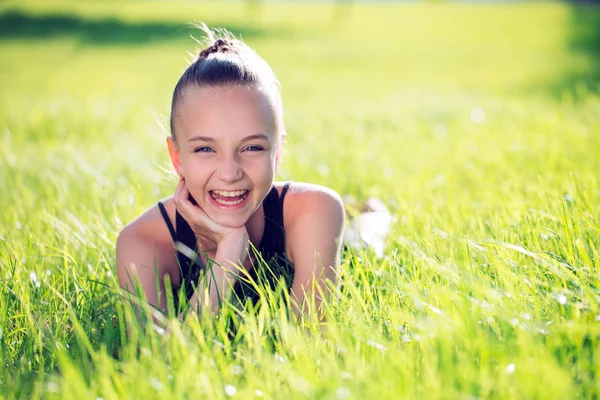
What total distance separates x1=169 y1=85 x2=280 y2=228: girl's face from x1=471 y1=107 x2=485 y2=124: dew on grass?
15.3 ft

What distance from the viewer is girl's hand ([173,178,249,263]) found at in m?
2.34

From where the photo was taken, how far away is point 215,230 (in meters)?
2.39

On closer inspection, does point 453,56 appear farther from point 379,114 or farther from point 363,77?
point 379,114

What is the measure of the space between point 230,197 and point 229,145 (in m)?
0.23

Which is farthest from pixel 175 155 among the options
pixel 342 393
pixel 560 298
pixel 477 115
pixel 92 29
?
pixel 92 29

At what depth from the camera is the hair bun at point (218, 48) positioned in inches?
97.9

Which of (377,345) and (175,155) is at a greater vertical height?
(175,155)

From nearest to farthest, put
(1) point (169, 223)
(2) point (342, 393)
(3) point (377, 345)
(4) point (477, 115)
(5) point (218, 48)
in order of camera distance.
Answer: (2) point (342, 393), (3) point (377, 345), (5) point (218, 48), (1) point (169, 223), (4) point (477, 115)

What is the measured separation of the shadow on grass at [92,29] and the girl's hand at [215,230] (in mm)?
26721

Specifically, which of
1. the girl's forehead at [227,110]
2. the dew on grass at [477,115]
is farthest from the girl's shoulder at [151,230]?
the dew on grass at [477,115]

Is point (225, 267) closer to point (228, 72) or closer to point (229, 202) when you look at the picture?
point (229, 202)

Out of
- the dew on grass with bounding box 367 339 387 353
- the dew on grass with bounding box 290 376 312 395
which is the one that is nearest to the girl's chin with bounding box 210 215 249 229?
the dew on grass with bounding box 367 339 387 353

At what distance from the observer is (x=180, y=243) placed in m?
2.57

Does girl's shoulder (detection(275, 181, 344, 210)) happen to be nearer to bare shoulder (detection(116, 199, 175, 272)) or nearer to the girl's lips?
the girl's lips
